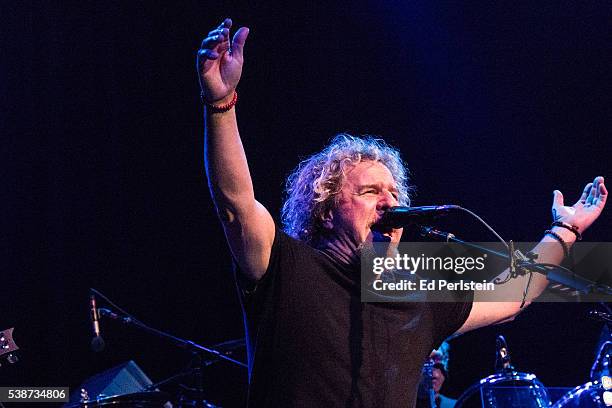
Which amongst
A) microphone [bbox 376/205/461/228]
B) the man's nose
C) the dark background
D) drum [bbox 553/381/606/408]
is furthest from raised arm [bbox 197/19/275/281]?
the dark background

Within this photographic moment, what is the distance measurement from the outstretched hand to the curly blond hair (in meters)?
0.65

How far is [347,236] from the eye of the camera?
2.54 m

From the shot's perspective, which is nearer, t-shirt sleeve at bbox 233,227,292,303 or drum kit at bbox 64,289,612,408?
t-shirt sleeve at bbox 233,227,292,303

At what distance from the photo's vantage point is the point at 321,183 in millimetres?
2820

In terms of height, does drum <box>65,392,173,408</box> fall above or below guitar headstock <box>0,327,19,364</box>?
below

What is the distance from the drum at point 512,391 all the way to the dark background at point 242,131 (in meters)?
1.24

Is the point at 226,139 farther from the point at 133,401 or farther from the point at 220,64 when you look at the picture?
the point at 133,401

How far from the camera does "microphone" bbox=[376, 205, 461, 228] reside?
7.48ft

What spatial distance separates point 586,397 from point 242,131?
3.23 meters

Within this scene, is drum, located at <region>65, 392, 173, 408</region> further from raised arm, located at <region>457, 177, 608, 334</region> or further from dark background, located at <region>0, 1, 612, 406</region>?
raised arm, located at <region>457, 177, 608, 334</region>

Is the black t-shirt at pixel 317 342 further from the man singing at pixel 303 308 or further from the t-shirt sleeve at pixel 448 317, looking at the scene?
the t-shirt sleeve at pixel 448 317

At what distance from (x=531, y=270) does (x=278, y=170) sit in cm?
371

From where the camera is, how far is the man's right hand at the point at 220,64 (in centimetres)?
182

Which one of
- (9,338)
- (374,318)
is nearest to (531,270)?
(374,318)
